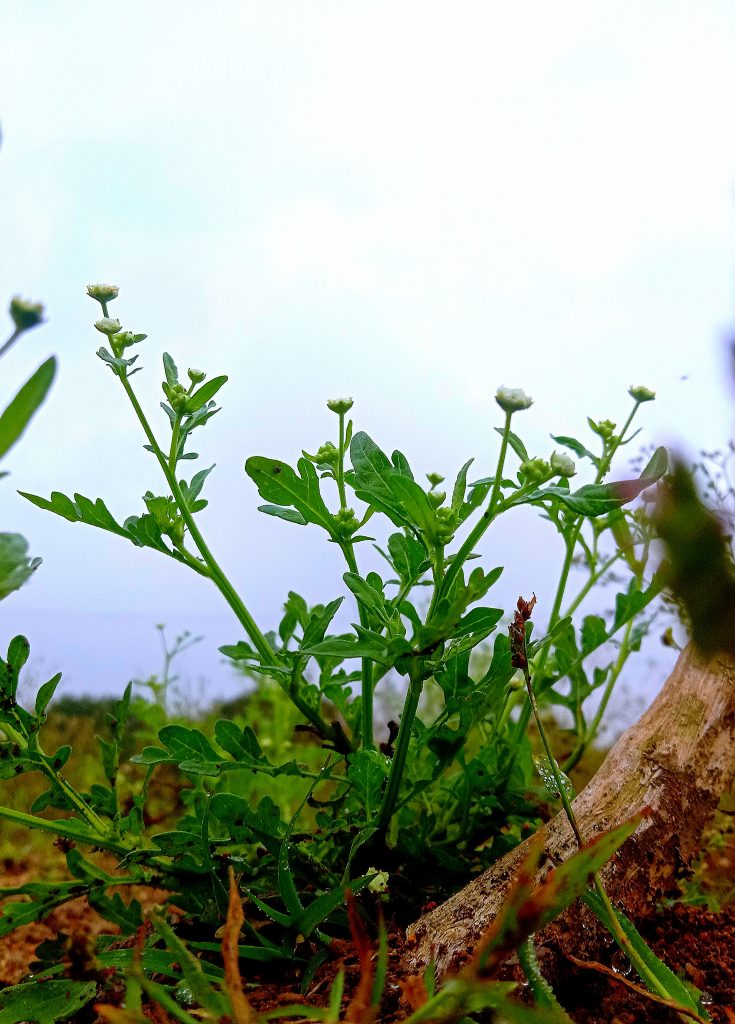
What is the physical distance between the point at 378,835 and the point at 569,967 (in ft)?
0.57

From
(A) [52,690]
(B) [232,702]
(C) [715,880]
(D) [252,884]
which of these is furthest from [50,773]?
(B) [232,702]

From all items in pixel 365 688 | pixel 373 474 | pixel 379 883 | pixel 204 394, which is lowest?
pixel 379 883

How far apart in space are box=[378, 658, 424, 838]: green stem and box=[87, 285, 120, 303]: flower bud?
0.36 metres

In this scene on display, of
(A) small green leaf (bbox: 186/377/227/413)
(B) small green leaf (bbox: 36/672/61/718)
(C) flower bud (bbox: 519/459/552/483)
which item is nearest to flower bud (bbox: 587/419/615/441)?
(C) flower bud (bbox: 519/459/552/483)

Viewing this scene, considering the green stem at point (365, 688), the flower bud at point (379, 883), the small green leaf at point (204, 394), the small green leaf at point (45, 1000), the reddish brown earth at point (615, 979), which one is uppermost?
the small green leaf at point (204, 394)

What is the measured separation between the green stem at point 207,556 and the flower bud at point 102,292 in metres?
0.07

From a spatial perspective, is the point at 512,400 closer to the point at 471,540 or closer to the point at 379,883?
the point at 471,540

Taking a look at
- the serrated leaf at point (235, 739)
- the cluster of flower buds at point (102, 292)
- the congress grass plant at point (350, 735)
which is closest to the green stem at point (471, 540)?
the congress grass plant at point (350, 735)

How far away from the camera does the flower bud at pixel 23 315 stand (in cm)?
35

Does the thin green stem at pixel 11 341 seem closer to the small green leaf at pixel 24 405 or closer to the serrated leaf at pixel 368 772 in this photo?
the small green leaf at pixel 24 405

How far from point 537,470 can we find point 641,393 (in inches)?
8.1

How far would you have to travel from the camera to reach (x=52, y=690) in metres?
0.67

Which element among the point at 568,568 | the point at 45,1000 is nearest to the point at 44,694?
the point at 45,1000

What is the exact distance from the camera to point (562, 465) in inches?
22.2
